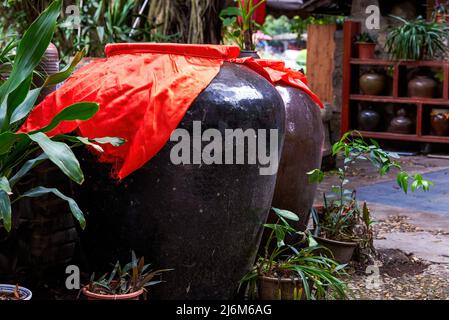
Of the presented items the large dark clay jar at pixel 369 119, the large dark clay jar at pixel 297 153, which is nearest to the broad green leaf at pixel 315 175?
the large dark clay jar at pixel 297 153

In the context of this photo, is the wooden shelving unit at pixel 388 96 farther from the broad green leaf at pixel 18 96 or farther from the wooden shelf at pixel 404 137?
the broad green leaf at pixel 18 96

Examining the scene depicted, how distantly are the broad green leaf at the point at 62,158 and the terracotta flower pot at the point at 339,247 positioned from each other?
1.93 m

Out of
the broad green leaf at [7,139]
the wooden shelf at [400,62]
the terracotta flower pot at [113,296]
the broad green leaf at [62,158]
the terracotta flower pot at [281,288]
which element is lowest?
the terracotta flower pot at [281,288]

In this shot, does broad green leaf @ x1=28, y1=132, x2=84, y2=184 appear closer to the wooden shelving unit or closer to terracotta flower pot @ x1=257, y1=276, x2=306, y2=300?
terracotta flower pot @ x1=257, y1=276, x2=306, y2=300

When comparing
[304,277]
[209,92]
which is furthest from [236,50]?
[304,277]

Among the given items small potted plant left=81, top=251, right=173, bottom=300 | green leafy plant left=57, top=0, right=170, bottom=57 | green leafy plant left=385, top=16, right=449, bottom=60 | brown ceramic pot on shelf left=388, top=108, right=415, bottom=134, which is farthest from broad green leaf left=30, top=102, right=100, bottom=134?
brown ceramic pot on shelf left=388, top=108, right=415, bottom=134

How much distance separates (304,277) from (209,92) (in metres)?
0.90

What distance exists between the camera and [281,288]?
3.38 metres

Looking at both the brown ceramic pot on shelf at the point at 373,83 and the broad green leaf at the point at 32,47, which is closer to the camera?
the broad green leaf at the point at 32,47

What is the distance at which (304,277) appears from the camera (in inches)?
132

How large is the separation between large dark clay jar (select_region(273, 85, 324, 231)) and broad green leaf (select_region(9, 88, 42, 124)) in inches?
58.6

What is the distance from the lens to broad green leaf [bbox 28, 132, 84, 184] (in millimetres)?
2590

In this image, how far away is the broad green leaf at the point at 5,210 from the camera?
107 inches

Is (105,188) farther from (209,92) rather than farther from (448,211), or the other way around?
(448,211)
